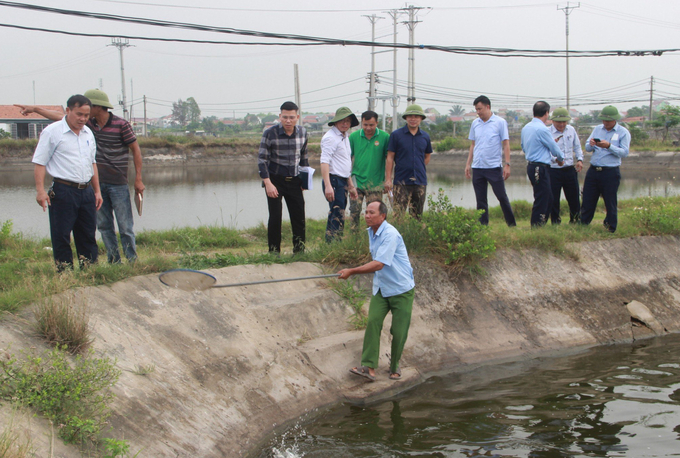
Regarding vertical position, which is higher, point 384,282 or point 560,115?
point 560,115

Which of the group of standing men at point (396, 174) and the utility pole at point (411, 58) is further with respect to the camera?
the utility pole at point (411, 58)

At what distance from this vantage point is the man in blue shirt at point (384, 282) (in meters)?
5.32

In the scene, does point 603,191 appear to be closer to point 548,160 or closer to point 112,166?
point 548,160

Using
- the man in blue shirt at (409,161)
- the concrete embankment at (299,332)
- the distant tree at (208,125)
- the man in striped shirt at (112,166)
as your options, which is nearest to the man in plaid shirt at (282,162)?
the concrete embankment at (299,332)

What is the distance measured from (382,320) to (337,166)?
2324 mm

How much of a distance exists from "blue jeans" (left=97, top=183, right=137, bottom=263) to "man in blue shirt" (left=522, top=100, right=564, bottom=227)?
17.7 feet

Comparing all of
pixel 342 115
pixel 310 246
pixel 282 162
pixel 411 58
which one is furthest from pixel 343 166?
pixel 411 58

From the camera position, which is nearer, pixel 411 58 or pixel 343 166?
pixel 343 166

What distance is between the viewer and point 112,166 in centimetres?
626

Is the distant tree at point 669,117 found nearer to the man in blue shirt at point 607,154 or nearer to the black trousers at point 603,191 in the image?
the black trousers at point 603,191

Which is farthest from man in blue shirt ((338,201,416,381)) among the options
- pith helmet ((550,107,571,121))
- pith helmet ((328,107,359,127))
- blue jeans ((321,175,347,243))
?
pith helmet ((550,107,571,121))

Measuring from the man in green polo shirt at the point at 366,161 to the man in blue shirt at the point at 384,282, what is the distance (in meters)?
1.95

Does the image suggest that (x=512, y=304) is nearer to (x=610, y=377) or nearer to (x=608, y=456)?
(x=610, y=377)

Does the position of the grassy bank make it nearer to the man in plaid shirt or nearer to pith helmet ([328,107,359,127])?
the man in plaid shirt
